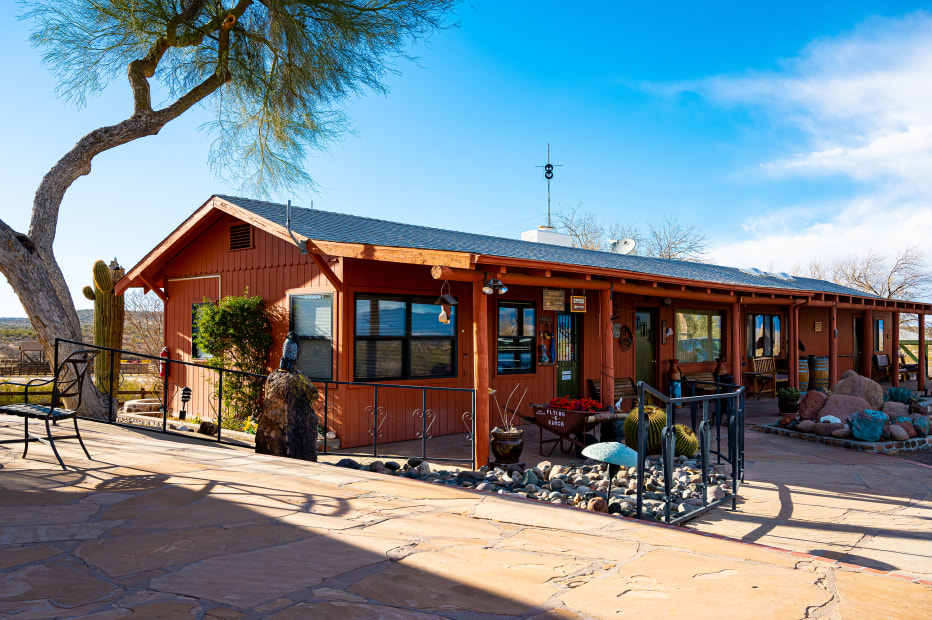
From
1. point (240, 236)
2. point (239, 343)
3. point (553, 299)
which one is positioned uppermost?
point (240, 236)

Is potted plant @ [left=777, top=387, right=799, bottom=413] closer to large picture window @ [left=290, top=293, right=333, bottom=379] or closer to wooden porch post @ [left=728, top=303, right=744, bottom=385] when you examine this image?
wooden porch post @ [left=728, top=303, right=744, bottom=385]

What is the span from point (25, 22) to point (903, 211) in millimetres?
48486

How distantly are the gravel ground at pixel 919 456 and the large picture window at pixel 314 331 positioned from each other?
770 centimetres

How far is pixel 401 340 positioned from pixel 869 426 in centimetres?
657

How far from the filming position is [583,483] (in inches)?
244

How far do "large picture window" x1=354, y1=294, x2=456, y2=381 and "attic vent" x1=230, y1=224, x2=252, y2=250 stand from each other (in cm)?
286

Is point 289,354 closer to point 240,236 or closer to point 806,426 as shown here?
point 240,236

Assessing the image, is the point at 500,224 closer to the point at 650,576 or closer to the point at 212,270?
the point at 212,270

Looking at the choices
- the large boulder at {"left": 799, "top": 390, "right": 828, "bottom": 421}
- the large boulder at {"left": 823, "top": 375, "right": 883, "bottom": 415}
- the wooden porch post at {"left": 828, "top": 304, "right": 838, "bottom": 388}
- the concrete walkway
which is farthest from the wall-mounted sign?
the wooden porch post at {"left": 828, "top": 304, "right": 838, "bottom": 388}

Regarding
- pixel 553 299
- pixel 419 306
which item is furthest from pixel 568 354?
pixel 419 306

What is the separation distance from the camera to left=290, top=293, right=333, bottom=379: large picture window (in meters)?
8.53

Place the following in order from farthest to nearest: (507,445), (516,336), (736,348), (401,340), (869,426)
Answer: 1. (736,348)
2. (516,336)
3. (401,340)
4. (869,426)
5. (507,445)

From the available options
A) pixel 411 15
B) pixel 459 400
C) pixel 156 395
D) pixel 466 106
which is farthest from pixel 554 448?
pixel 466 106

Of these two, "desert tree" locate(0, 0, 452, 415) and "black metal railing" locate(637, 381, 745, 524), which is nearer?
"black metal railing" locate(637, 381, 745, 524)
